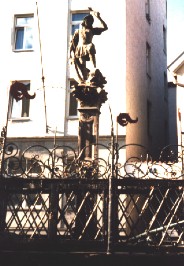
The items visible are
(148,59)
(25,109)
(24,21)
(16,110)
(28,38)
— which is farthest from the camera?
(148,59)

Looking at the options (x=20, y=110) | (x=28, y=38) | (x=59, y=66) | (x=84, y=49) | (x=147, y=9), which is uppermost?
(x=147, y=9)

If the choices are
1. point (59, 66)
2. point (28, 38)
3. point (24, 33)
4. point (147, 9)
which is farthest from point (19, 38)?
point (147, 9)

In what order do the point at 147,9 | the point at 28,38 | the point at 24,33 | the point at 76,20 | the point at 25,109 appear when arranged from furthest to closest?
1. the point at 147,9
2. the point at 24,33
3. the point at 28,38
4. the point at 76,20
5. the point at 25,109

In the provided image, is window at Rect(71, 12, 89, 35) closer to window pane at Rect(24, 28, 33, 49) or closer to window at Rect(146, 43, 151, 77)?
window pane at Rect(24, 28, 33, 49)

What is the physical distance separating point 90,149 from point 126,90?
866 cm

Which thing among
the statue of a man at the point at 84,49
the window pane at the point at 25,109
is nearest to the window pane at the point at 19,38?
the window pane at the point at 25,109

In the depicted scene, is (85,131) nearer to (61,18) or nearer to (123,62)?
(123,62)

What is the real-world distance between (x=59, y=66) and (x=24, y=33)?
272 cm

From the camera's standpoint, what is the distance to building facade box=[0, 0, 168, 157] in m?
15.2

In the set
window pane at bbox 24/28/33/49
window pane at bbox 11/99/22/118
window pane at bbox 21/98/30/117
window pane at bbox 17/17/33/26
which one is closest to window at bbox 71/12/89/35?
window pane at bbox 24/28/33/49

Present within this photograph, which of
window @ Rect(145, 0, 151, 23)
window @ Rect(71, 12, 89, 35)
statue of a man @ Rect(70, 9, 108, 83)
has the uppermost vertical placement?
window @ Rect(145, 0, 151, 23)

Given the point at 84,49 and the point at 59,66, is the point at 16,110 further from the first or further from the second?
the point at 84,49

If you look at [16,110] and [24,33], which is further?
[24,33]

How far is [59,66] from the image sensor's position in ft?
52.4
